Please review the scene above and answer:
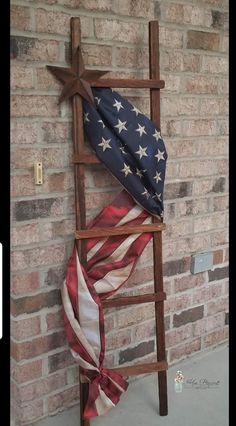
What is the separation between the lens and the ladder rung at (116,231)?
5.80 ft

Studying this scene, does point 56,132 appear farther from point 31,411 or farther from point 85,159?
point 31,411

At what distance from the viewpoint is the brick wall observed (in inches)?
67.5

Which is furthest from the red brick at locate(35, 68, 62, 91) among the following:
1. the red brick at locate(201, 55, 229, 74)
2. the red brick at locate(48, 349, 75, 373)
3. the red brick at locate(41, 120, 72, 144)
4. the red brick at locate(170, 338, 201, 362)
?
the red brick at locate(170, 338, 201, 362)

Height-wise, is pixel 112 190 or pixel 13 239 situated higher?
pixel 112 190

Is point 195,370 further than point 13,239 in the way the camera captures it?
Yes

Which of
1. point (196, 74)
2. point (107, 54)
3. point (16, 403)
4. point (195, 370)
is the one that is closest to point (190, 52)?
point (196, 74)

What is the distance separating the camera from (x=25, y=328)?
180 centimetres

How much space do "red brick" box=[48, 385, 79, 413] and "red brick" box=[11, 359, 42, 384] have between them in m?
0.13

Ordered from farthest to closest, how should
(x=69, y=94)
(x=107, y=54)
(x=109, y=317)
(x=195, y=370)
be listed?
(x=195, y=370) < (x=109, y=317) < (x=107, y=54) < (x=69, y=94)

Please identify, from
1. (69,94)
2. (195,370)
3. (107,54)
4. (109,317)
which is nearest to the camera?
(69,94)

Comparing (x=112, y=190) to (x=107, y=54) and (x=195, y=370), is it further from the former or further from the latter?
(x=195, y=370)

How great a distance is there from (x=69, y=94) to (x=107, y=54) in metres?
0.27

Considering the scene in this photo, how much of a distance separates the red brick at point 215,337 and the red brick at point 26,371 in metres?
0.98

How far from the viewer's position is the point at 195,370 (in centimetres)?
231
